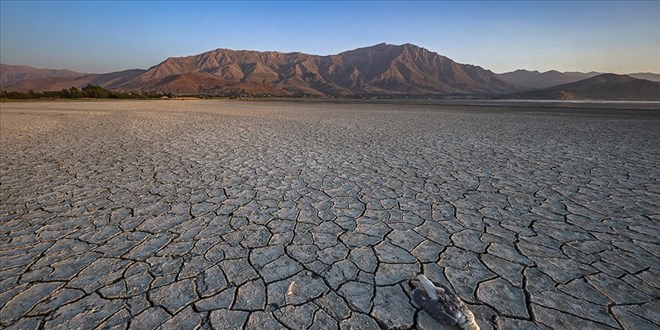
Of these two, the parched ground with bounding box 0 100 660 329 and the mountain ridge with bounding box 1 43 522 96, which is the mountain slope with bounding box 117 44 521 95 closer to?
the mountain ridge with bounding box 1 43 522 96

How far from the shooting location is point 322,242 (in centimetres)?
241

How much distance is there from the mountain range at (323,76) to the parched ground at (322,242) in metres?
95.4

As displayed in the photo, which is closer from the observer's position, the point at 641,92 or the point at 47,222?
the point at 47,222

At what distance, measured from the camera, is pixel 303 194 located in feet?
11.7

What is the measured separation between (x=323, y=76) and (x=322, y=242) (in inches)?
6372

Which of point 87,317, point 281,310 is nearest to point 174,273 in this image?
point 87,317

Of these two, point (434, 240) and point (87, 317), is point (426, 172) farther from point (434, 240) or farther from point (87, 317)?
→ point (87, 317)

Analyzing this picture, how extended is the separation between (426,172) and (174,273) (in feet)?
12.1

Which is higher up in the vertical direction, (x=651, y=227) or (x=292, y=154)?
(x=292, y=154)

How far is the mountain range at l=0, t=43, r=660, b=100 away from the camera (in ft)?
368

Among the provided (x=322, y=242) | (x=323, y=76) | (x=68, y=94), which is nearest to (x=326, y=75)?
(x=323, y=76)

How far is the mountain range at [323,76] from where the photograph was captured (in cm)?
11206

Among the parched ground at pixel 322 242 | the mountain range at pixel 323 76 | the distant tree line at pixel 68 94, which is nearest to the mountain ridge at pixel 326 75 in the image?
the mountain range at pixel 323 76

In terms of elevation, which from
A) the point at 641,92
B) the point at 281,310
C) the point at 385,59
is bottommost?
the point at 281,310
